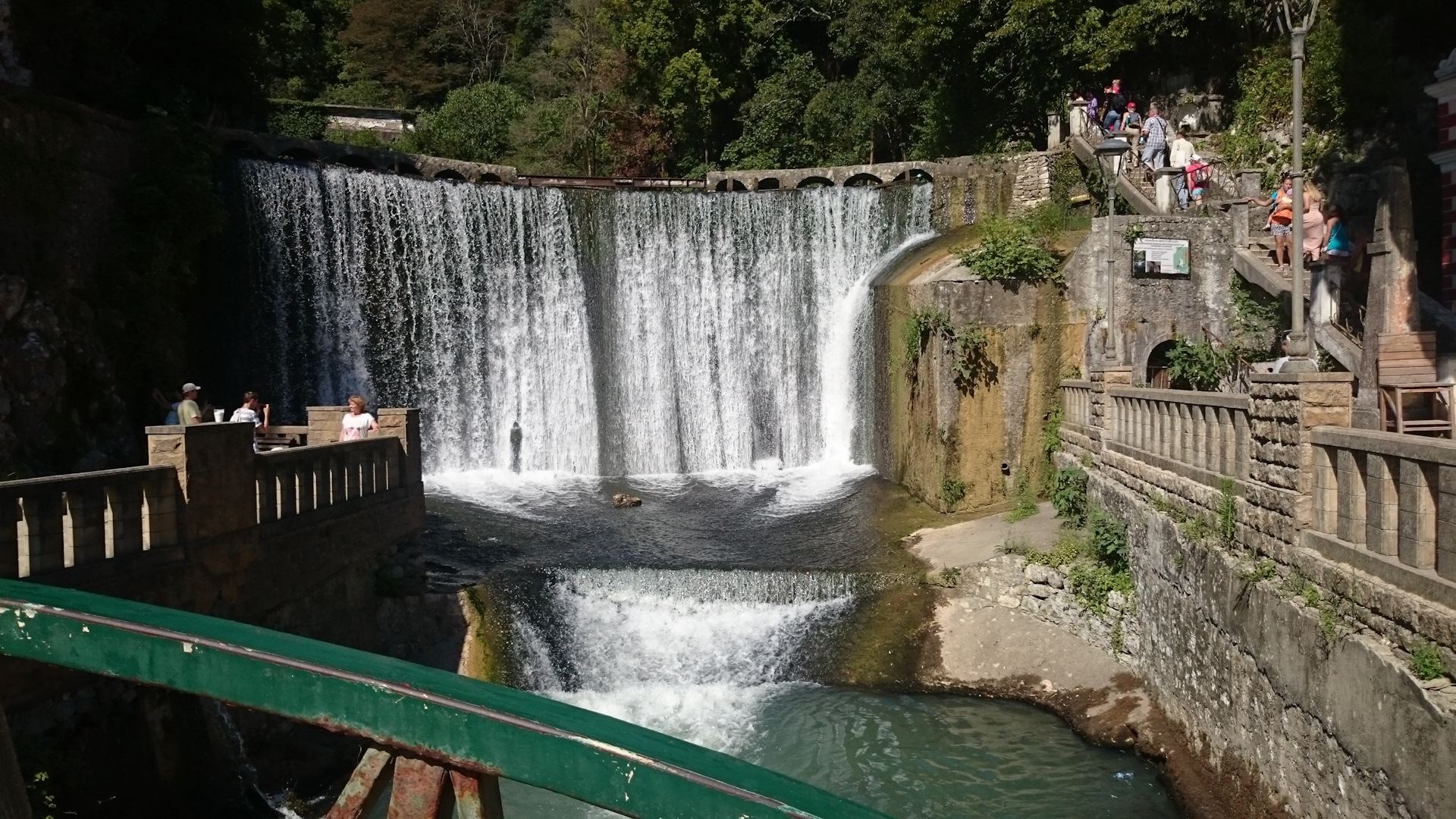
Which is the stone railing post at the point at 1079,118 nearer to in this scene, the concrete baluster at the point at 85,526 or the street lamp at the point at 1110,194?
the street lamp at the point at 1110,194

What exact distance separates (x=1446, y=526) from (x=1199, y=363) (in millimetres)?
13946

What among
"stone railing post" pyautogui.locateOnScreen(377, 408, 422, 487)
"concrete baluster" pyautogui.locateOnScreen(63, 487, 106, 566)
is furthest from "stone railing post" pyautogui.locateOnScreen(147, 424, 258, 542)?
"stone railing post" pyautogui.locateOnScreen(377, 408, 422, 487)

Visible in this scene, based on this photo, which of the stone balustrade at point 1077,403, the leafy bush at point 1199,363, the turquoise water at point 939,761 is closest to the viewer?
the turquoise water at point 939,761

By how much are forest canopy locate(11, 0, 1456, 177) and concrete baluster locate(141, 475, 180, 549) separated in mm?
13094

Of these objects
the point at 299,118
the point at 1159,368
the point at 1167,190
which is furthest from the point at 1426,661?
the point at 299,118

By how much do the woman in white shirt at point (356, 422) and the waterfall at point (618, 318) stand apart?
1003 cm

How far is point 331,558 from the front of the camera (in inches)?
499

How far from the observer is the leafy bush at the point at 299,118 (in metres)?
40.9

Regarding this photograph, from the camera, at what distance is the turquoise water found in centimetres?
1109

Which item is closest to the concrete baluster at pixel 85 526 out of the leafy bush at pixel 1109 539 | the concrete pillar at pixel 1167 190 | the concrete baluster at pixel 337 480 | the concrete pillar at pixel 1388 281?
the concrete baluster at pixel 337 480

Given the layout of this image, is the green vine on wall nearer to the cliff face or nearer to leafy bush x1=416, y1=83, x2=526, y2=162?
the cliff face

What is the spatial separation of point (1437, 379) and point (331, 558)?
13135 millimetres

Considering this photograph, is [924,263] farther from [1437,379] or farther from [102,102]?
[102,102]

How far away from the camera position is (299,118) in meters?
41.8
